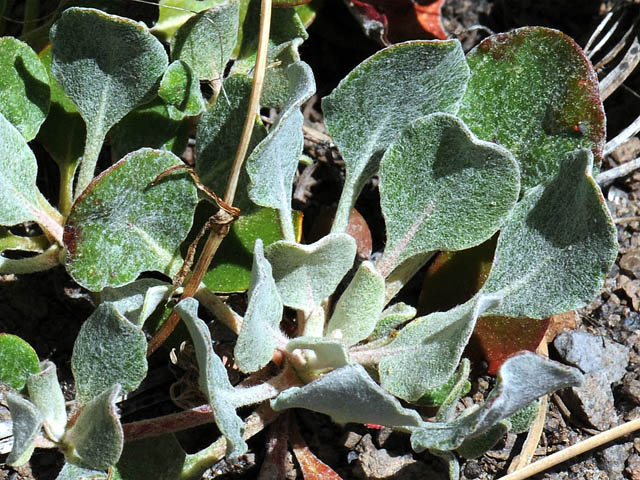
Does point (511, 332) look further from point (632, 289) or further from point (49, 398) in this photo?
point (49, 398)

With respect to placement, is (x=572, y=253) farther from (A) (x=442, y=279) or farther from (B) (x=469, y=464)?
(B) (x=469, y=464)

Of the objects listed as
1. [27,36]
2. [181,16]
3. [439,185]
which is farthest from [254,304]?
[27,36]

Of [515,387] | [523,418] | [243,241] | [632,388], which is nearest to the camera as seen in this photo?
[515,387]

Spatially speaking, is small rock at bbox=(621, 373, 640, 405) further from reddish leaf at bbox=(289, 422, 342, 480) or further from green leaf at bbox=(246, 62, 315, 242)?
green leaf at bbox=(246, 62, 315, 242)

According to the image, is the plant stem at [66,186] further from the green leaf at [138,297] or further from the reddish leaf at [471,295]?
the reddish leaf at [471,295]

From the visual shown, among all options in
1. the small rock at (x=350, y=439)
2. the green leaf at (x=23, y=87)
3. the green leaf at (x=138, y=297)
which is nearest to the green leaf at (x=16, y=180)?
the green leaf at (x=23, y=87)

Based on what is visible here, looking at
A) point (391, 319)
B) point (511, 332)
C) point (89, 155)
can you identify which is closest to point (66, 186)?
point (89, 155)

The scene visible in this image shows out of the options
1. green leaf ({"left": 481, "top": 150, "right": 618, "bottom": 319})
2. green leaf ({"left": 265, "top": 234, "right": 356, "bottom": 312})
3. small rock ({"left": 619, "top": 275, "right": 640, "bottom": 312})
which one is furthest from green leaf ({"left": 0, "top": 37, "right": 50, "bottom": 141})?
small rock ({"left": 619, "top": 275, "right": 640, "bottom": 312})
